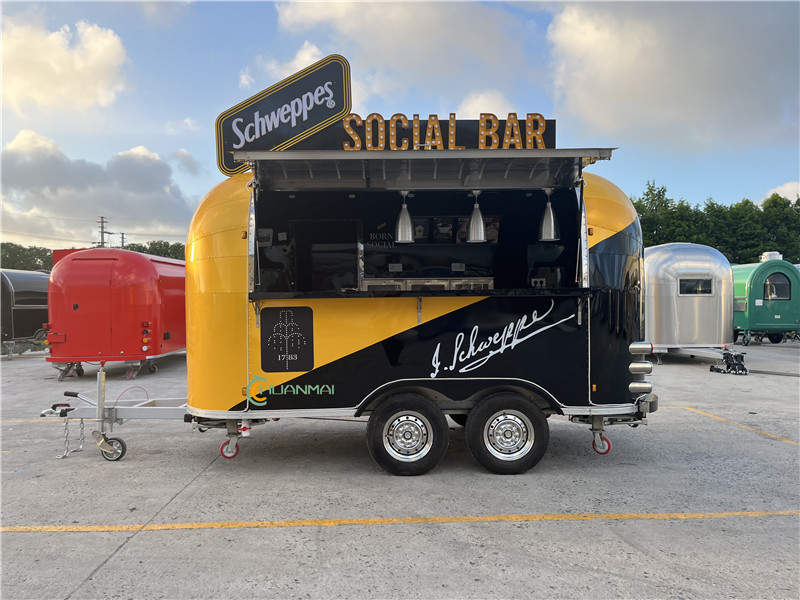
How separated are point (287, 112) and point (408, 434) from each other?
460 centimetres

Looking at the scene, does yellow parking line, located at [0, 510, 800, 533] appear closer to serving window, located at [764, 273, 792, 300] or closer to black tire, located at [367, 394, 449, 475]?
black tire, located at [367, 394, 449, 475]

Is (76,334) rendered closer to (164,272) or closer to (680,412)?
(164,272)

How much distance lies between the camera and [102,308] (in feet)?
38.7

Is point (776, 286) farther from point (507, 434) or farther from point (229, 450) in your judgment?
point (229, 450)

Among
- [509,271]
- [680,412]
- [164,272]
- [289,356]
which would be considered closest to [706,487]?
[509,271]

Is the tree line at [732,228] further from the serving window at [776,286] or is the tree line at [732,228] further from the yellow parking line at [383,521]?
the yellow parking line at [383,521]

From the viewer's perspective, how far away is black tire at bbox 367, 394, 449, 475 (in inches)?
208

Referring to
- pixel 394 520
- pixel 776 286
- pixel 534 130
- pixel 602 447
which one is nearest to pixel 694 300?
pixel 776 286

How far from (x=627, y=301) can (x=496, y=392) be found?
5.78ft

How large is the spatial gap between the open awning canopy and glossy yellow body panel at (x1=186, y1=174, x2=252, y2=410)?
23.4 inches

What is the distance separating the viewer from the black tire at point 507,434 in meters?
5.32

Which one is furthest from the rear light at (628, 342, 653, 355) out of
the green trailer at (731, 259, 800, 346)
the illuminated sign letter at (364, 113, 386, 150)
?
the green trailer at (731, 259, 800, 346)

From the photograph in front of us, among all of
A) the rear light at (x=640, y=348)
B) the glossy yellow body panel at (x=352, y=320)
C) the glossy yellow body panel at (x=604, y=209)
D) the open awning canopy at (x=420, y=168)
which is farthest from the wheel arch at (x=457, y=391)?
the open awning canopy at (x=420, y=168)

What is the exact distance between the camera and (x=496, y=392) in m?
5.49
